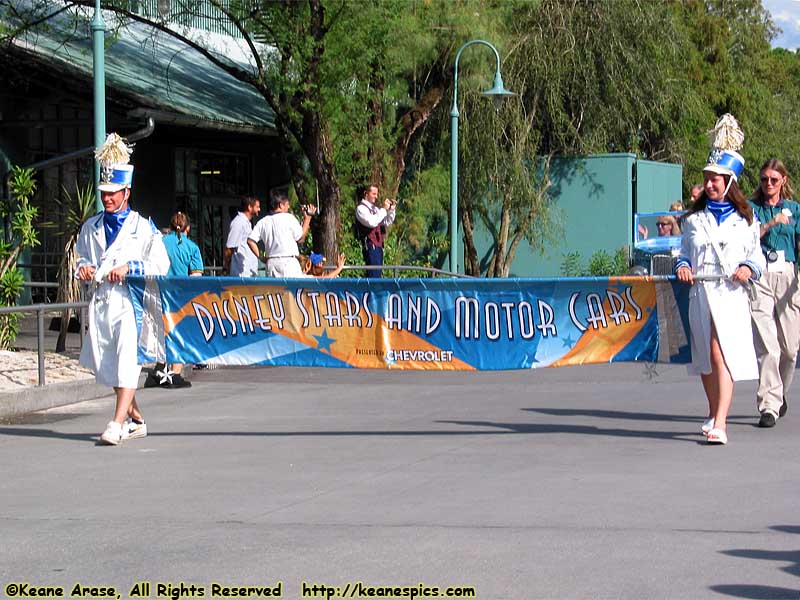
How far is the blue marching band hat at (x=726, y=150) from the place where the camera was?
9391mm

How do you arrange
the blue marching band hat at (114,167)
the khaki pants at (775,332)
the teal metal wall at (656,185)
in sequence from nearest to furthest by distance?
the blue marching band hat at (114,167), the khaki pants at (775,332), the teal metal wall at (656,185)

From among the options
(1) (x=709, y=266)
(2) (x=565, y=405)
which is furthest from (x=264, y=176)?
(1) (x=709, y=266)

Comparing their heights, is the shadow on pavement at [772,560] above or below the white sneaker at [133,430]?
above

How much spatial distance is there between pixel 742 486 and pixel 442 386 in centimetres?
627

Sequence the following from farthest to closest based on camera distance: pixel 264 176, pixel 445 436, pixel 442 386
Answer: pixel 264 176, pixel 442 386, pixel 445 436

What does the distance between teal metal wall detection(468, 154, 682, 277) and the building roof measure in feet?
29.8

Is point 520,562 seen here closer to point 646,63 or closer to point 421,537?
point 421,537

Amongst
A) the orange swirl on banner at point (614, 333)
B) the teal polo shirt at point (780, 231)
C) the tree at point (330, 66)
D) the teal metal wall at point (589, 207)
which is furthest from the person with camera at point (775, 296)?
the teal metal wall at point (589, 207)

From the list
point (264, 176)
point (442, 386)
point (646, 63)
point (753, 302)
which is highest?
point (646, 63)

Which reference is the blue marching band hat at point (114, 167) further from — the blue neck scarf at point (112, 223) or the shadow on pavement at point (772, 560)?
the shadow on pavement at point (772, 560)

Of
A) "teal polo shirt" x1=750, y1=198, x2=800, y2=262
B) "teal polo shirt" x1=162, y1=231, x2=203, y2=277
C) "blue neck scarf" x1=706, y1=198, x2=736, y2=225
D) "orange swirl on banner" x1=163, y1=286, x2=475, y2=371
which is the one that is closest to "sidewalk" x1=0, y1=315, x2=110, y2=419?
"teal polo shirt" x1=162, y1=231, x2=203, y2=277

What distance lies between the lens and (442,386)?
13891 millimetres

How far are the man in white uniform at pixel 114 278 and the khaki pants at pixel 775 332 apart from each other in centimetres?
492

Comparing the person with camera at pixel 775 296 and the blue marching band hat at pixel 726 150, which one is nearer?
the blue marching band hat at pixel 726 150
